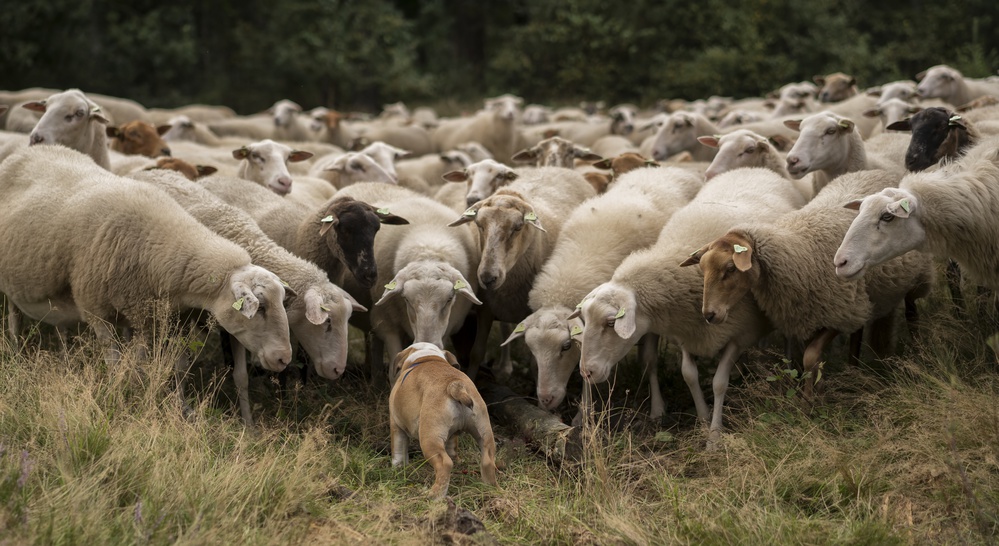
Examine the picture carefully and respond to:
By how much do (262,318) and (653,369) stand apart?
257 cm

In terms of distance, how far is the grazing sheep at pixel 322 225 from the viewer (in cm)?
671

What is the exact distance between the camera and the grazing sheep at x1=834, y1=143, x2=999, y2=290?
18.0ft

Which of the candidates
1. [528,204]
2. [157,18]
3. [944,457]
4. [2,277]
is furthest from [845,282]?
[157,18]

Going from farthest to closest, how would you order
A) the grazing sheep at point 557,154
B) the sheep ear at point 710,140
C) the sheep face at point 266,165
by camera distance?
the grazing sheep at point 557,154, the sheep ear at point 710,140, the sheep face at point 266,165

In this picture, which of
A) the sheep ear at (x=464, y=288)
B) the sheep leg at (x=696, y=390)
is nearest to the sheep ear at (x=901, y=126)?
the sheep leg at (x=696, y=390)

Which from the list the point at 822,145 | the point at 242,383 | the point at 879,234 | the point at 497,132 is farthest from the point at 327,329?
the point at 497,132

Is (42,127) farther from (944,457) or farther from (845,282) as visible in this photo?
(944,457)

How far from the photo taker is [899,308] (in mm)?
7285

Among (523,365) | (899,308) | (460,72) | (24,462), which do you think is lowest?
(460,72)

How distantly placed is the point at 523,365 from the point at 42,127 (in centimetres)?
436

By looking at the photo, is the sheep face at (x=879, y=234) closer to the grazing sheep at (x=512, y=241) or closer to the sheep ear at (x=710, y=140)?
the grazing sheep at (x=512, y=241)

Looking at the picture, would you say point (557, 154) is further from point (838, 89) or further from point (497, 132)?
point (838, 89)

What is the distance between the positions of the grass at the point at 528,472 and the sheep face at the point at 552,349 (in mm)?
382

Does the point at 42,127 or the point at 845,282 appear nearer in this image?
the point at 845,282
